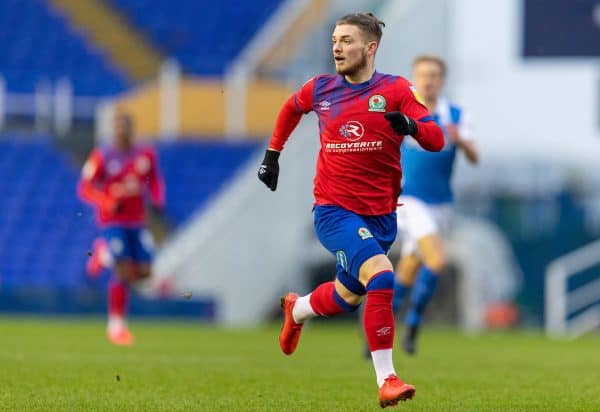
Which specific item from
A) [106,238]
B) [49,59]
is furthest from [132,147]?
[49,59]

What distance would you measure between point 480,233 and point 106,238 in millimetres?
8801

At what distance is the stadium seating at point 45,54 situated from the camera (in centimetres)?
2433

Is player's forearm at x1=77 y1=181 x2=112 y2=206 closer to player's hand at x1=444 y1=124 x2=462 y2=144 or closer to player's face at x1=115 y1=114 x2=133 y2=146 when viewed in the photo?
player's face at x1=115 y1=114 x2=133 y2=146

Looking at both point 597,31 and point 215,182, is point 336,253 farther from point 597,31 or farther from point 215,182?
point 215,182

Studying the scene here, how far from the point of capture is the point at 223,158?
22.2m

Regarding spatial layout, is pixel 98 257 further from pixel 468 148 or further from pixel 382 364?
pixel 382 364

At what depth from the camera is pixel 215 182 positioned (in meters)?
21.9

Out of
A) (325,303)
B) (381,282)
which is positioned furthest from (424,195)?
(381,282)

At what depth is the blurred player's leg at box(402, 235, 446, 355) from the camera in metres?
12.1

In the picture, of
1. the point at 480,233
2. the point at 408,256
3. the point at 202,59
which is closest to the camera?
the point at 408,256

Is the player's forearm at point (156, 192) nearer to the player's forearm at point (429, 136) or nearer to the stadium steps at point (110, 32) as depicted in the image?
the player's forearm at point (429, 136)

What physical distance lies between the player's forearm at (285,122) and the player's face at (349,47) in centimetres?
44

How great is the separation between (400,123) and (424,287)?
4890mm

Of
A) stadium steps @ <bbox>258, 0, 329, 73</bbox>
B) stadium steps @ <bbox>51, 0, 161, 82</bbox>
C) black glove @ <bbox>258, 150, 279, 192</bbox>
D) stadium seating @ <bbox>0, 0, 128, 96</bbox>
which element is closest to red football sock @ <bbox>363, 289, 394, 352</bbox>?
black glove @ <bbox>258, 150, 279, 192</bbox>
